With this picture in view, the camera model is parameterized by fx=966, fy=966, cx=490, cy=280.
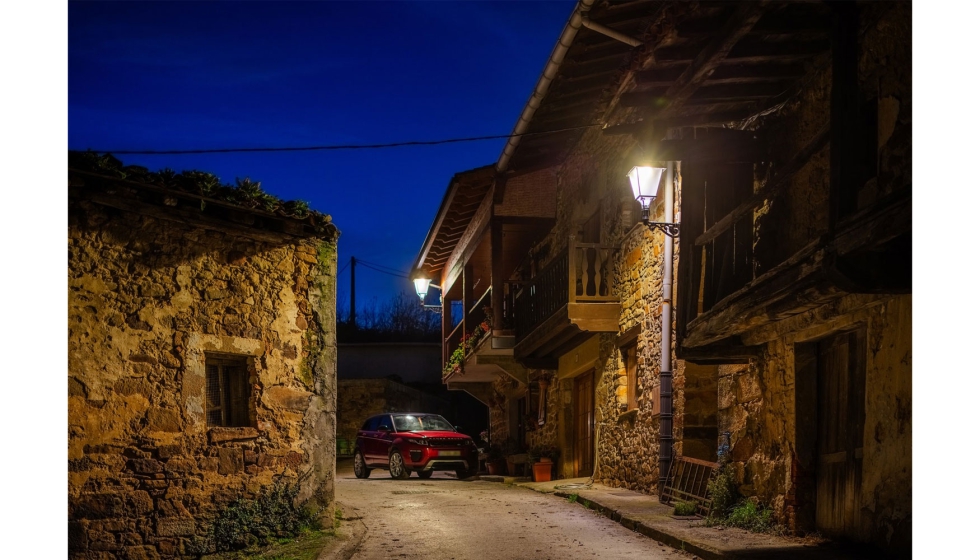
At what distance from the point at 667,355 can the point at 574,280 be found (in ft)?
8.49

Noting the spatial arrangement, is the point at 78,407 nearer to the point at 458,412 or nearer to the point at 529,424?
the point at 529,424

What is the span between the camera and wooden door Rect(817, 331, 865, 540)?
7723mm

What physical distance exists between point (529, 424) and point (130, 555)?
13081mm

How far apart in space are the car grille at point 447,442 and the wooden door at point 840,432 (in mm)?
11008

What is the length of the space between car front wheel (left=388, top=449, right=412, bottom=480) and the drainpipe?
7.93 meters

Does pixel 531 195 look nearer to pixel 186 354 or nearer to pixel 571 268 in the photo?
pixel 571 268

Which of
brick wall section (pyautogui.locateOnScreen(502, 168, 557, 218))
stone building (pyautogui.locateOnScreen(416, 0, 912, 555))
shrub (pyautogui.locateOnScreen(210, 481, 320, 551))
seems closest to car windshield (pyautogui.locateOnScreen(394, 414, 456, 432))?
stone building (pyautogui.locateOnScreen(416, 0, 912, 555))

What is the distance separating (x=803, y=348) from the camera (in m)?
8.56

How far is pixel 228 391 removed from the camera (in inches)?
379

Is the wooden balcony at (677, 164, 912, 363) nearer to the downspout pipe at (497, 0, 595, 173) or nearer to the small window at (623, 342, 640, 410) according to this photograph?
the downspout pipe at (497, 0, 595, 173)

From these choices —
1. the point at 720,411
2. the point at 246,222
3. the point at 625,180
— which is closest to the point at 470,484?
the point at 625,180

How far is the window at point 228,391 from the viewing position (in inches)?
372

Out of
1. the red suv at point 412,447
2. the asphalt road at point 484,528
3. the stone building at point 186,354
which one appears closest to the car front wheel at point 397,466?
the red suv at point 412,447

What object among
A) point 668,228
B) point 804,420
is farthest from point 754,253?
point 668,228
